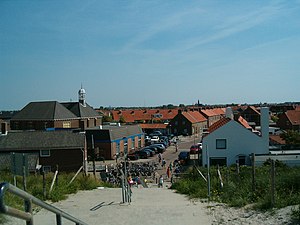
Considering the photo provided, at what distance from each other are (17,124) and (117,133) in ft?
72.5

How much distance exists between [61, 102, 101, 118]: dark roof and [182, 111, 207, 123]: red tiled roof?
23.6 metres

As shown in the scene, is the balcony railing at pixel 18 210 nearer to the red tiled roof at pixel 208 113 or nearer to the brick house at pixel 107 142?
the brick house at pixel 107 142

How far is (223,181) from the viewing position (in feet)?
53.5

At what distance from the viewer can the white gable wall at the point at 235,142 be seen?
1280 inches

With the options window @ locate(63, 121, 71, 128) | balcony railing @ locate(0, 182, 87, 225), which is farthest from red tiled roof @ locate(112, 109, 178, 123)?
balcony railing @ locate(0, 182, 87, 225)

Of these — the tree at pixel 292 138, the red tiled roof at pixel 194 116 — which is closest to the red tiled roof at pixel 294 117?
the red tiled roof at pixel 194 116

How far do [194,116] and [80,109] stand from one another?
106 ft

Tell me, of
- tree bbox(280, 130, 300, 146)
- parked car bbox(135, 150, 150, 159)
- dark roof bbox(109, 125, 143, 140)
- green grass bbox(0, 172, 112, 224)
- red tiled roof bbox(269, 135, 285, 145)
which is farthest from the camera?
dark roof bbox(109, 125, 143, 140)

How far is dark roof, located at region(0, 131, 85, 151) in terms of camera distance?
112 ft

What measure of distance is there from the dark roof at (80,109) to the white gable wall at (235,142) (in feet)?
127

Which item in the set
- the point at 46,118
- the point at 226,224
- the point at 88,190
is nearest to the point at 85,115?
the point at 46,118

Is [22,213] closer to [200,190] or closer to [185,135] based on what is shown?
[200,190]

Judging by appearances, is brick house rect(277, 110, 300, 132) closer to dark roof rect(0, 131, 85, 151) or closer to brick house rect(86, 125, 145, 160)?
brick house rect(86, 125, 145, 160)

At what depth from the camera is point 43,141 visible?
34625 mm
